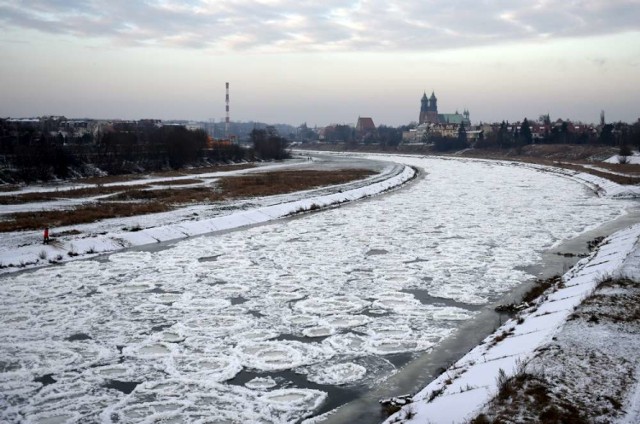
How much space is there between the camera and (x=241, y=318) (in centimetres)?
1084

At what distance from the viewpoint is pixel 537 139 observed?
392 ft

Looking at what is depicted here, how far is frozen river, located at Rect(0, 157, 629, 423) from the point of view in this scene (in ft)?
23.9

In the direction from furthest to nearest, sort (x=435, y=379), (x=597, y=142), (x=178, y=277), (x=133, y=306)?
(x=597, y=142) → (x=178, y=277) → (x=133, y=306) → (x=435, y=379)

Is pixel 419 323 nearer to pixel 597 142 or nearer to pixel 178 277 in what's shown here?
pixel 178 277

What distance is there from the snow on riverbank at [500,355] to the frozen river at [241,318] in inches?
37.7

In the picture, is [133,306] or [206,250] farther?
[206,250]

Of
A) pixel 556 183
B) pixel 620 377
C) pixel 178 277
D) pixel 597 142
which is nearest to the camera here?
pixel 620 377

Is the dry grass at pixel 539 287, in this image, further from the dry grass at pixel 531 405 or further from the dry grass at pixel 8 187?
the dry grass at pixel 8 187

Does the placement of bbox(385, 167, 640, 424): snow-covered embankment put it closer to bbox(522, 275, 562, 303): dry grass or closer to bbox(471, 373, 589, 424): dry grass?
bbox(471, 373, 589, 424): dry grass

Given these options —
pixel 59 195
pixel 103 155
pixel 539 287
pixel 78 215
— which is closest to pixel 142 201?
pixel 78 215

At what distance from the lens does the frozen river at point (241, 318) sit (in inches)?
287

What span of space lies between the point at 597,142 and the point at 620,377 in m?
113

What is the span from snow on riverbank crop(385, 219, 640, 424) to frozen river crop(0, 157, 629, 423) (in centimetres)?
96

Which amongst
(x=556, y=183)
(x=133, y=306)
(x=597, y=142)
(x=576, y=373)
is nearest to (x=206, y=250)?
(x=133, y=306)
